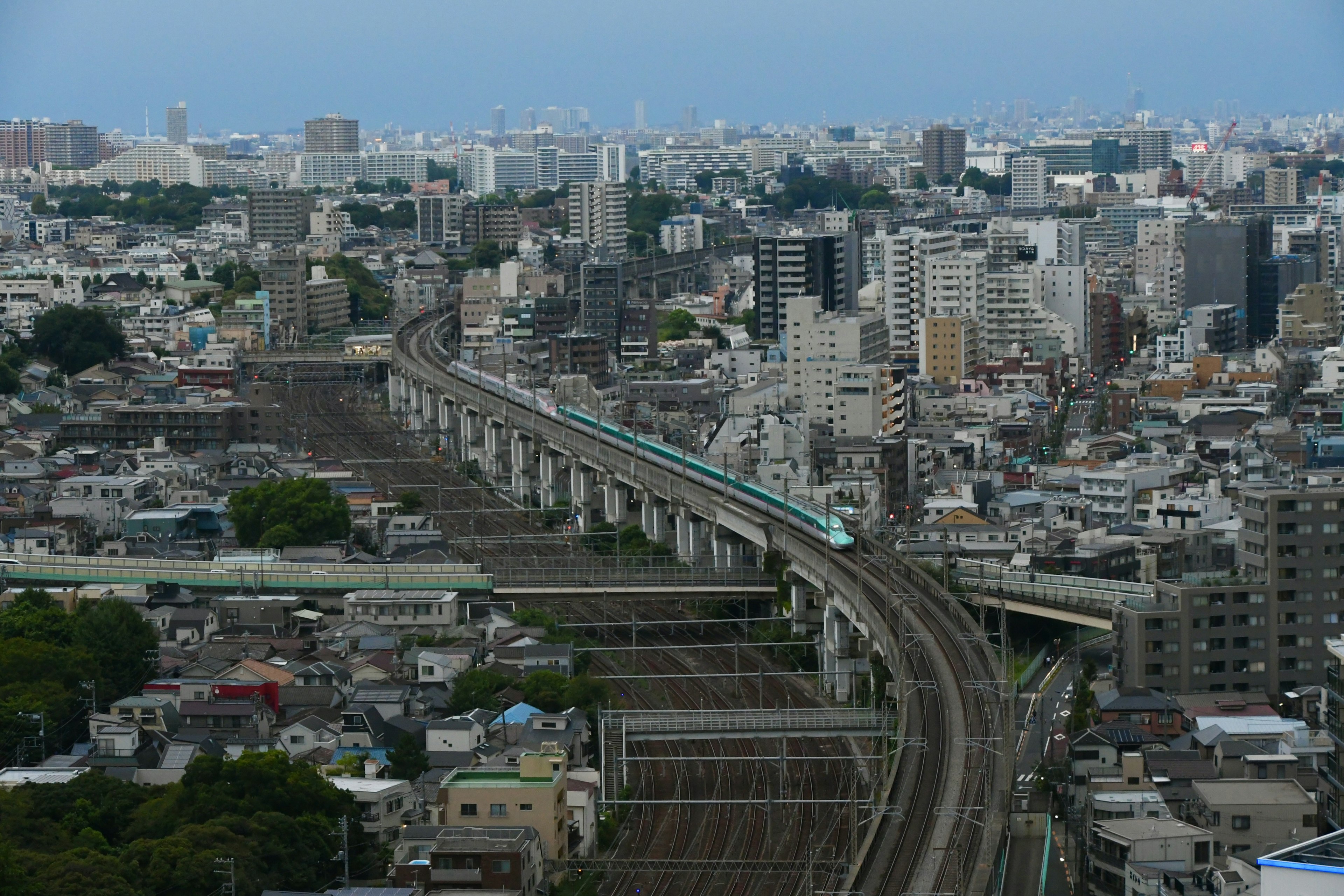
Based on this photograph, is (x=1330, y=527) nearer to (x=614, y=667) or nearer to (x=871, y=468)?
(x=614, y=667)

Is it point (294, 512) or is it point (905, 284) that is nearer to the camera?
point (294, 512)

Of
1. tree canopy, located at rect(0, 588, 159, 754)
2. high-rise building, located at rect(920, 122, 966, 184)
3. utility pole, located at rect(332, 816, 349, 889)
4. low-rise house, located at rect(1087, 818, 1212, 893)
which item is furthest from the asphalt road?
high-rise building, located at rect(920, 122, 966, 184)

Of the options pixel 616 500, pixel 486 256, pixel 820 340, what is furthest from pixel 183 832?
pixel 486 256

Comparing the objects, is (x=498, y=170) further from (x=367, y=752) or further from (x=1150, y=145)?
(x=367, y=752)

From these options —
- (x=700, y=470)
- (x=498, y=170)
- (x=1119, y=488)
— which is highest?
(x=498, y=170)

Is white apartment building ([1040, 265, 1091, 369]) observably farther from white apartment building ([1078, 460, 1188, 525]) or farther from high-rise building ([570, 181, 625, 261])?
high-rise building ([570, 181, 625, 261])

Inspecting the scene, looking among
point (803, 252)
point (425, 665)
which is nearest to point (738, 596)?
point (425, 665)
